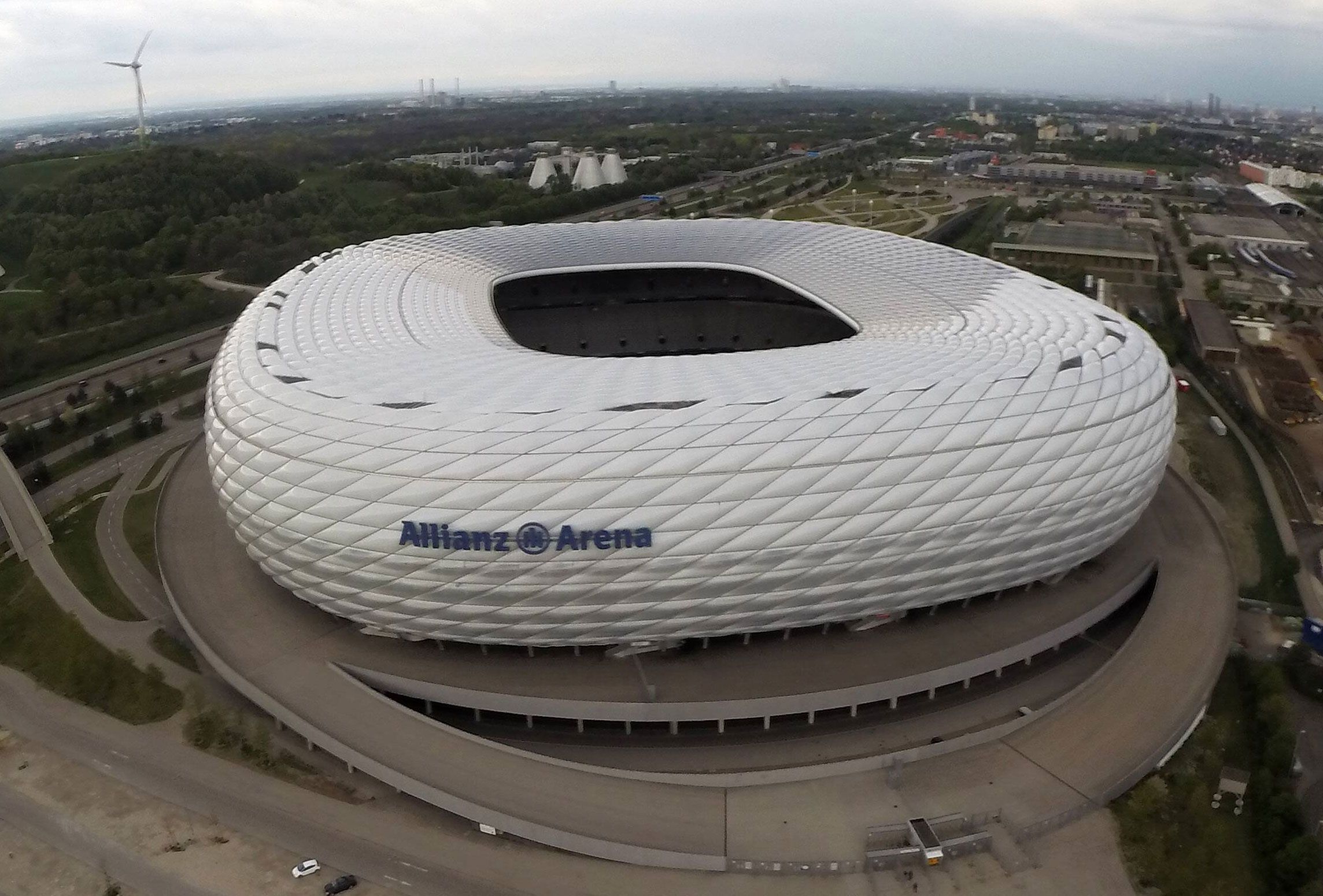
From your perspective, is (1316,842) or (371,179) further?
(371,179)

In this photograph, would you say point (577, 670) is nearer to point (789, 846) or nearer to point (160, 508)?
point (789, 846)

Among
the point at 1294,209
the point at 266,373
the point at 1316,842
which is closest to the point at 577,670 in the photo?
the point at 266,373

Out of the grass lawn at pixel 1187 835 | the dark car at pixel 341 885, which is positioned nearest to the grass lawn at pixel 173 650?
the dark car at pixel 341 885

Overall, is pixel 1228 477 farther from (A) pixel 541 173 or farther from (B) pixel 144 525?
(A) pixel 541 173

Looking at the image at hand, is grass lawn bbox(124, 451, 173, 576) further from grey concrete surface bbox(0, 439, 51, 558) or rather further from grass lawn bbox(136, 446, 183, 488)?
grey concrete surface bbox(0, 439, 51, 558)

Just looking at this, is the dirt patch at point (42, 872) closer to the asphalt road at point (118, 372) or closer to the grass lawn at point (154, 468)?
the grass lawn at point (154, 468)
